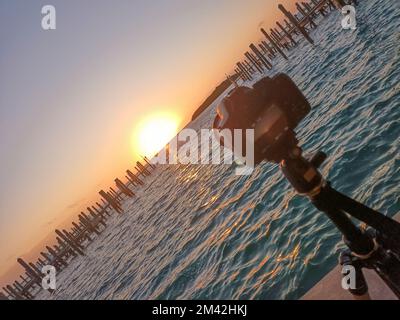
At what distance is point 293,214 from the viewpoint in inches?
374

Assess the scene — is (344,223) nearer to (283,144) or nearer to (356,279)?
(356,279)

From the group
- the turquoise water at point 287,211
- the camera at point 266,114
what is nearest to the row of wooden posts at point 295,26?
the turquoise water at point 287,211

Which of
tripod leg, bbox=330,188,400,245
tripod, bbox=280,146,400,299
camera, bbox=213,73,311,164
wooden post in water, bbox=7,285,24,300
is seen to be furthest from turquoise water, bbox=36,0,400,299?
wooden post in water, bbox=7,285,24,300

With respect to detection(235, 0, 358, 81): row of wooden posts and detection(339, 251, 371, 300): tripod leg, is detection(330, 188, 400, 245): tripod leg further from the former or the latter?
detection(235, 0, 358, 81): row of wooden posts

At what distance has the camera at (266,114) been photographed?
2.17 m

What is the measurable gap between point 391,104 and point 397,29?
787 cm

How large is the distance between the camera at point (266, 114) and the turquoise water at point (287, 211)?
5.10 meters

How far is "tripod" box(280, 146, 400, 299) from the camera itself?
217 centimetres

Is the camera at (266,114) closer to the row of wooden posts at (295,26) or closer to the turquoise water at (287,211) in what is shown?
the turquoise water at (287,211)
